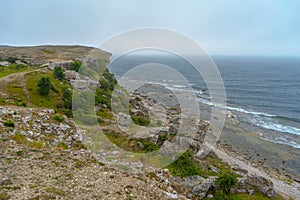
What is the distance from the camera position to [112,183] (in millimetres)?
12000

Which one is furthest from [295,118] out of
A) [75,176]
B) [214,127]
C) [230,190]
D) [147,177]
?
[75,176]

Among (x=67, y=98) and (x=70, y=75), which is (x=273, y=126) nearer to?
(x=67, y=98)

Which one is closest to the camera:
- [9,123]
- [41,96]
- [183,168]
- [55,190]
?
[55,190]

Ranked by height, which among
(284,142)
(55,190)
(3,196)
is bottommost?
(284,142)

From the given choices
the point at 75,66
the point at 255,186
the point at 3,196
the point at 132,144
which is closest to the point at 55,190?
the point at 3,196

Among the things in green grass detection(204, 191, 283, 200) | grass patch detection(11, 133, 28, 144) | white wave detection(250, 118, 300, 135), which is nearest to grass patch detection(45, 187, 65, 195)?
grass patch detection(11, 133, 28, 144)

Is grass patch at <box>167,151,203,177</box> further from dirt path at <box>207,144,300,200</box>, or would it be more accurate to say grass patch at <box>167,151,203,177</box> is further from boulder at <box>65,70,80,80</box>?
boulder at <box>65,70,80,80</box>

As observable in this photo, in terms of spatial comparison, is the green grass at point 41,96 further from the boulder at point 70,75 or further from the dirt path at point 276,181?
the dirt path at point 276,181

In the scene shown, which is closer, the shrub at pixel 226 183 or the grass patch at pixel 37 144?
the grass patch at pixel 37 144

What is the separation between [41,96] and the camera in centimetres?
3244

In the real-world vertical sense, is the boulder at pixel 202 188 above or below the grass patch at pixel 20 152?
below

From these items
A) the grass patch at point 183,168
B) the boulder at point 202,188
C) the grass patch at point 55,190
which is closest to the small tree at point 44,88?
the grass patch at point 183,168

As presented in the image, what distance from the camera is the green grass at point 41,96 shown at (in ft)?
100

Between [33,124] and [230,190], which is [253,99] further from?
[33,124]
